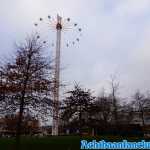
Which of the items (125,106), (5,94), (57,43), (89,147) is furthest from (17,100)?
(125,106)

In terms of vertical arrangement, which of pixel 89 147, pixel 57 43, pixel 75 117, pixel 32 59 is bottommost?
pixel 89 147

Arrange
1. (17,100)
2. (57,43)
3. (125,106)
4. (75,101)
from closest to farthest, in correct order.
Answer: (17,100), (75,101), (57,43), (125,106)

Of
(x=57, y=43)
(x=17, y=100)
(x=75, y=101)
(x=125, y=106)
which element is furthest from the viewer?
(x=125, y=106)

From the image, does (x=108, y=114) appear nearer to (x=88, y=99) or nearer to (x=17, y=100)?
(x=88, y=99)

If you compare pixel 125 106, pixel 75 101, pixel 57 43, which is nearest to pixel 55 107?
pixel 75 101

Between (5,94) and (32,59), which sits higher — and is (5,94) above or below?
below

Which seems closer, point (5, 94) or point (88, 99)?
point (5, 94)

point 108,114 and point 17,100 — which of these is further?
point 108,114

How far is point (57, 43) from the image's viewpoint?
50.9 metres

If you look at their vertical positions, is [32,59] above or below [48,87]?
above

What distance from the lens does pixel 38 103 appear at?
2241 centimetres

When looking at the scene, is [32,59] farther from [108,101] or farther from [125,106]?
[125,106]

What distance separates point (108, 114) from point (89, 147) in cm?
3008

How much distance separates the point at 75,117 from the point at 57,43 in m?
17.3
